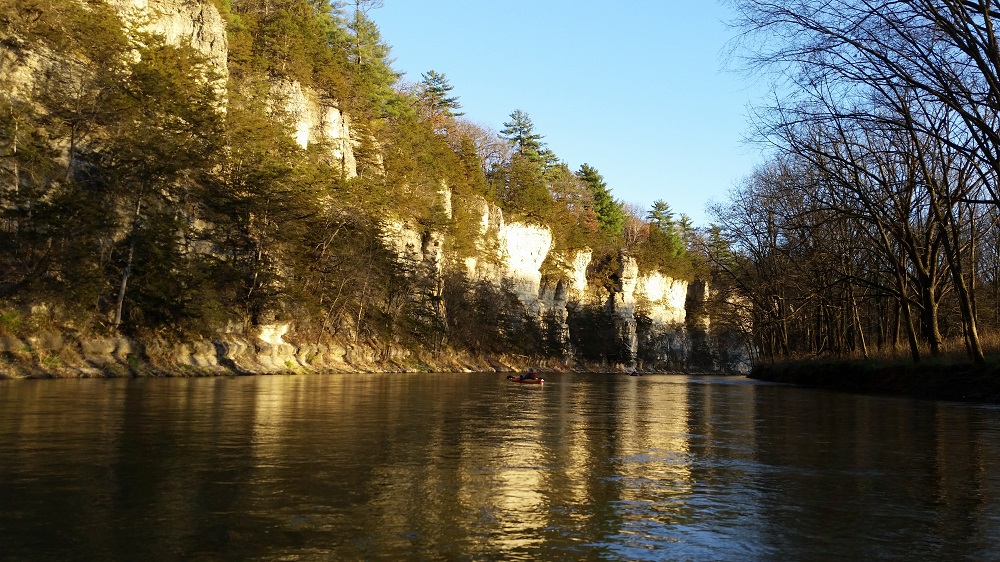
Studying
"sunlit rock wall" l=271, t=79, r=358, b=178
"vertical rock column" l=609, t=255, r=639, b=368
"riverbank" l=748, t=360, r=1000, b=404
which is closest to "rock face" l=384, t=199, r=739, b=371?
"vertical rock column" l=609, t=255, r=639, b=368

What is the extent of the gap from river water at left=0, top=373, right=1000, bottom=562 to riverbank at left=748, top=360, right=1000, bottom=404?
33.2ft

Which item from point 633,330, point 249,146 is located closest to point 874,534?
point 249,146

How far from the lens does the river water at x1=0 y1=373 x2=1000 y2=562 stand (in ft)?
18.2

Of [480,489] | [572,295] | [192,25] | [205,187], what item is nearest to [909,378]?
[480,489]

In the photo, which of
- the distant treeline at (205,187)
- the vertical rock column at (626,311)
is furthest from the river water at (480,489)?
the vertical rock column at (626,311)

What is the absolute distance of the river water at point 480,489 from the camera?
218 inches

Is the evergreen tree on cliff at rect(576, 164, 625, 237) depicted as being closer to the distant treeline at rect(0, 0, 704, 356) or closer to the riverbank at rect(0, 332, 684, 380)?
the distant treeline at rect(0, 0, 704, 356)

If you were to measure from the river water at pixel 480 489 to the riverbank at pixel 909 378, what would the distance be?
10.1m

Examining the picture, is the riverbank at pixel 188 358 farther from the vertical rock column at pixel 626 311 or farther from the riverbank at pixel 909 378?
the vertical rock column at pixel 626 311

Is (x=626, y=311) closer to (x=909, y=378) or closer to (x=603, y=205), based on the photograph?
(x=603, y=205)

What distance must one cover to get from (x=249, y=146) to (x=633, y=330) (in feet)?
243

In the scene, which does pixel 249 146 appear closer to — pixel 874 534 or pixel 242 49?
pixel 242 49

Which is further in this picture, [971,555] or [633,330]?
[633,330]

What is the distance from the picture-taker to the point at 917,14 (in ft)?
55.1
